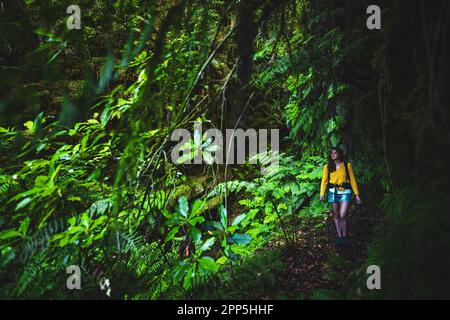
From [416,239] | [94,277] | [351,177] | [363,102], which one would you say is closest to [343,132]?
[363,102]

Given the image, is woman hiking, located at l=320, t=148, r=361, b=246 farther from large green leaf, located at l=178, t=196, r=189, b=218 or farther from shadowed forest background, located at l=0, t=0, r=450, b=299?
large green leaf, located at l=178, t=196, r=189, b=218

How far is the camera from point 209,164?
94.0 inches

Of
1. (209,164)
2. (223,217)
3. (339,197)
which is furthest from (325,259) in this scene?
(209,164)

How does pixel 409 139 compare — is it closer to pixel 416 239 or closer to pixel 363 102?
pixel 363 102

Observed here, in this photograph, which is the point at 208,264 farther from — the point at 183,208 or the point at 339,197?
the point at 339,197

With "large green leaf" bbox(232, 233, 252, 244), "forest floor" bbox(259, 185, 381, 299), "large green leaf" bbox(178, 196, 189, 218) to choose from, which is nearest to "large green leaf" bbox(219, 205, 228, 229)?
"large green leaf" bbox(232, 233, 252, 244)

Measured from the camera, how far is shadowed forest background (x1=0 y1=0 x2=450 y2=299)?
149cm

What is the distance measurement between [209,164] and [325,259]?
60.5 inches

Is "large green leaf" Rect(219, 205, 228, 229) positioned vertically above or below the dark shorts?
below

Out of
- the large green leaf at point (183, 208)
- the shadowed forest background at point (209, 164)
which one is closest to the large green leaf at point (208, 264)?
the shadowed forest background at point (209, 164)

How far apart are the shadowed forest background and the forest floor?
2 cm

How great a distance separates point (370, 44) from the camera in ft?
6.79

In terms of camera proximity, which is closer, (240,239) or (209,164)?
(240,239)
